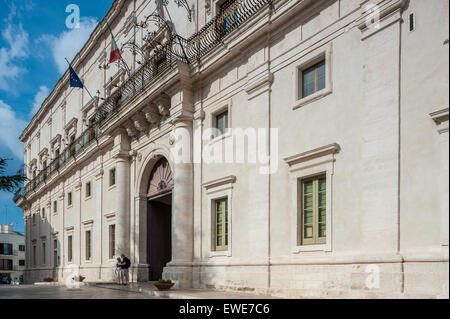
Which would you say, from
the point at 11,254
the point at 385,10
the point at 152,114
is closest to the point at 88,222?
the point at 152,114

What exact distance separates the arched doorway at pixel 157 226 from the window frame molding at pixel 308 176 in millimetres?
8716

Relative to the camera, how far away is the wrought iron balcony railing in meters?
14.4

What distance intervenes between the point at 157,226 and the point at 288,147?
10.2 meters

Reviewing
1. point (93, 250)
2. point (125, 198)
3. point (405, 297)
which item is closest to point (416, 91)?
point (405, 297)

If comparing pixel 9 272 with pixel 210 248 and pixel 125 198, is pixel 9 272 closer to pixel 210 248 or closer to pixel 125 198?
pixel 125 198

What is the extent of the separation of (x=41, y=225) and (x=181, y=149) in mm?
26696

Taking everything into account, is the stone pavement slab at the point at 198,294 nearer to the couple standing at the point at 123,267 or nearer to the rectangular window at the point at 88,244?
the couple standing at the point at 123,267

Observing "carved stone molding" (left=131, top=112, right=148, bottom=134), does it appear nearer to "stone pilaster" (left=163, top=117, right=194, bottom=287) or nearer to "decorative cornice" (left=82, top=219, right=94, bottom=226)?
"stone pilaster" (left=163, top=117, right=194, bottom=287)

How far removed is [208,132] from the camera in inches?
615

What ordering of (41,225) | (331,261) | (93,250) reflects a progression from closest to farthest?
(331,261) → (93,250) → (41,225)

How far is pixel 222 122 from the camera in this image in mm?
15422

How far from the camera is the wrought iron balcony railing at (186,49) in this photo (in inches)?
565

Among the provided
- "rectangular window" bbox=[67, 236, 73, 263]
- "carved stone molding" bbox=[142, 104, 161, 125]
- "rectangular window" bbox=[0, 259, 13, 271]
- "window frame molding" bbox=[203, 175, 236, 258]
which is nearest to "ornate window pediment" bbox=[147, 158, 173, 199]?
"carved stone molding" bbox=[142, 104, 161, 125]

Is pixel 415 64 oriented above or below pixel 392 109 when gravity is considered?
above
